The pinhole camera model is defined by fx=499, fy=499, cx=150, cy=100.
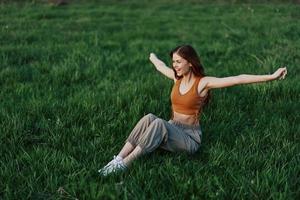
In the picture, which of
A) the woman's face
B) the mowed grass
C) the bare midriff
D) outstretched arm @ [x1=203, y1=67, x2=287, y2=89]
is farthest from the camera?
the bare midriff

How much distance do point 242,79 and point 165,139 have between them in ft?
2.89

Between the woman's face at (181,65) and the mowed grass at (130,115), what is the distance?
2.46 feet

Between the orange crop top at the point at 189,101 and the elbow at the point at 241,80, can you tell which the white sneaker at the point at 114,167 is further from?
the elbow at the point at 241,80

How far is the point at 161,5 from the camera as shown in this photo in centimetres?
1755

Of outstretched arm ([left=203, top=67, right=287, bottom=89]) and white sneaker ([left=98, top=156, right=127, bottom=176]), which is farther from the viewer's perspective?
outstretched arm ([left=203, top=67, right=287, bottom=89])

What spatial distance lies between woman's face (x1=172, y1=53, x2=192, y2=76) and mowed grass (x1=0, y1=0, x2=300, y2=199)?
749mm

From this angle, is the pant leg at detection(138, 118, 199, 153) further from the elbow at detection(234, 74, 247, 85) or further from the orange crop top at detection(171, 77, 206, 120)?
the elbow at detection(234, 74, 247, 85)

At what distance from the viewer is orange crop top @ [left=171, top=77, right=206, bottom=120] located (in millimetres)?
4762

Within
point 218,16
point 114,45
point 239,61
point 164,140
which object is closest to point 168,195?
point 164,140

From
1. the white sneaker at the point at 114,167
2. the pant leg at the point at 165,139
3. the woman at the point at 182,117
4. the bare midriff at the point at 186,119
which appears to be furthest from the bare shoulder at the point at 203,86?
the white sneaker at the point at 114,167

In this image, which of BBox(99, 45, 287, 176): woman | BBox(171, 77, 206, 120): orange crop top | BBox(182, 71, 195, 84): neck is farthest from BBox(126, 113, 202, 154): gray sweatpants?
BBox(182, 71, 195, 84): neck

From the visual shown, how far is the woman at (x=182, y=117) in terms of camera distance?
4.37m

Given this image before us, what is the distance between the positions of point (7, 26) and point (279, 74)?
8336 mm

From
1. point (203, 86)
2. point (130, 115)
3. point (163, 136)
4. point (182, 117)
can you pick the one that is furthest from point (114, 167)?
point (130, 115)
